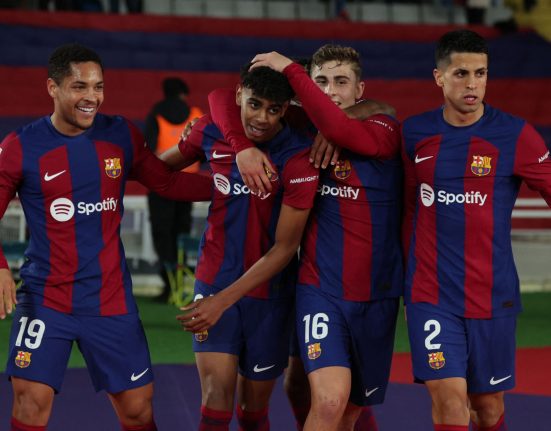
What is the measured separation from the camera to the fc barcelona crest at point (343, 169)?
14.7 feet

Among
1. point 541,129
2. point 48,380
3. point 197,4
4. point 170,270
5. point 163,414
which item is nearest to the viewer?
point 48,380

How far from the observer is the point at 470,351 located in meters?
4.34

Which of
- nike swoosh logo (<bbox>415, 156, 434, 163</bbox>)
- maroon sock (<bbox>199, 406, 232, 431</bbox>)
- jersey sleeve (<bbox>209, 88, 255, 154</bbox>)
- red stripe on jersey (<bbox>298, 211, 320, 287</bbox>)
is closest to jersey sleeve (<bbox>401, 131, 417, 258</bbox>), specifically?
nike swoosh logo (<bbox>415, 156, 434, 163</bbox>)

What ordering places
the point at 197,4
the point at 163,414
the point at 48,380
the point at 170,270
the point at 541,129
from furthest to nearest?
the point at 197,4
the point at 541,129
the point at 170,270
the point at 163,414
the point at 48,380

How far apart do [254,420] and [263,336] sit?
0.39 meters

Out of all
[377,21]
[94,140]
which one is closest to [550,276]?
[94,140]

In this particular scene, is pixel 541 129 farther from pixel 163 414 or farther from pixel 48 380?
pixel 48 380

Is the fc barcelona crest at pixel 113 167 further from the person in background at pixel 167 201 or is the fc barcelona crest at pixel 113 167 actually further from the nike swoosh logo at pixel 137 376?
the person in background at pixel 167 201

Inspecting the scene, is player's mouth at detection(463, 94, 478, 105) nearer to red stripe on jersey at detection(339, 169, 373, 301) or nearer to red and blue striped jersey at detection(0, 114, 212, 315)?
red stripe on jersey at detection(339, 169, 373, 301)

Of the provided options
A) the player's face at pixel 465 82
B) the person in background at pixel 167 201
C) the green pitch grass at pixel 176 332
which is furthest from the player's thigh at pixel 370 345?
the person in background at pixel 167 201

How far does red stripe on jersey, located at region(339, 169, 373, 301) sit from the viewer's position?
4.49 meters

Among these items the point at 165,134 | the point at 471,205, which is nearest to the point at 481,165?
the point at 471,205

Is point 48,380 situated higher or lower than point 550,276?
higher

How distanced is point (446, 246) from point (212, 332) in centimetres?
104
